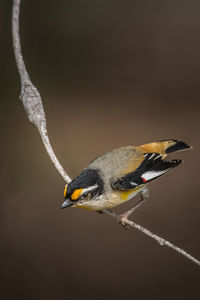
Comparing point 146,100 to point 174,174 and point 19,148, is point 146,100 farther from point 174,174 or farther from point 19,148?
point 19,148

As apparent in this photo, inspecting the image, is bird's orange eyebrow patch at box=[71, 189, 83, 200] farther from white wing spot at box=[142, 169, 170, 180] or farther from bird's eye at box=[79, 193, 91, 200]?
white wing spot at box=[142, 169, 170, 180]

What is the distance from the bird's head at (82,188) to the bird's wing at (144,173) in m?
0.12

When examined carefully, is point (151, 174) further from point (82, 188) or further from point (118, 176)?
point (82, 188)

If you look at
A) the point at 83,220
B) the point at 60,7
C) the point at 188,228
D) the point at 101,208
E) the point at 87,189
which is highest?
the point at 60,7

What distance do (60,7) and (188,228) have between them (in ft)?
8.53

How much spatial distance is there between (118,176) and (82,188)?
283 mm

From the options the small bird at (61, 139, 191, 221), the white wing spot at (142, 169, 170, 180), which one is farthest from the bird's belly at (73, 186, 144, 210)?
the white wing spot at (142, 169, 170, 180)

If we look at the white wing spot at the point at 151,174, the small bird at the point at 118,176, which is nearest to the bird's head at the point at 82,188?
the small bird at the point at 118,176

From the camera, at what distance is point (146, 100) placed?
4754 millimetres

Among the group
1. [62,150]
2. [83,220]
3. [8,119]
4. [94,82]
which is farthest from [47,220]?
[94,82]

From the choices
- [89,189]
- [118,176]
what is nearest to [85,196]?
[89,189]

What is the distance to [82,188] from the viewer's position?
2000 millimetres

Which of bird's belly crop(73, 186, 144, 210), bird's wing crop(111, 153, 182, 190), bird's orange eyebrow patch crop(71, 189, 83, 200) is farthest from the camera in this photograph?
bird's wing crop(111, 153, 182, 190)

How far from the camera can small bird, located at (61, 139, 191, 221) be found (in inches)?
79.8
